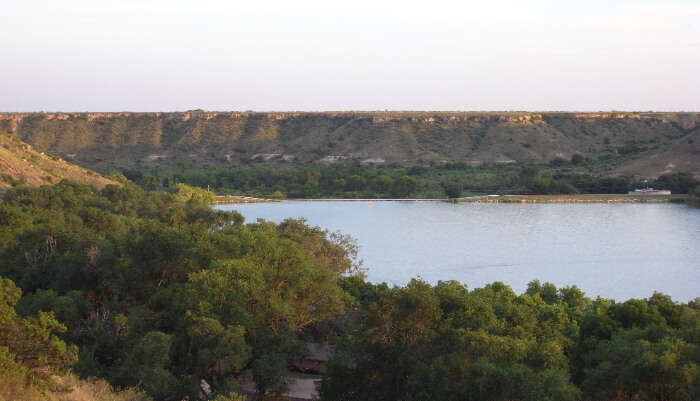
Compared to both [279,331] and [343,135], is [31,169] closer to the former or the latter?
[279,331]

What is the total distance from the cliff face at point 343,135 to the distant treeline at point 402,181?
11.7 m

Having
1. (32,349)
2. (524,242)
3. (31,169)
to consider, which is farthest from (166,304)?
(524,242)

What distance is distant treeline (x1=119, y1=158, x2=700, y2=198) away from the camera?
94250 millimetres

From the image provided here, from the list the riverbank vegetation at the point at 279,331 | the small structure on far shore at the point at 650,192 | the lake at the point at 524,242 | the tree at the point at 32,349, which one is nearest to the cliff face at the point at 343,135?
the small structure on far shore at the point at 650,192

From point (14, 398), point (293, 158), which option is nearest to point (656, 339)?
point (14, 398)

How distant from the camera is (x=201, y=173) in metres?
107

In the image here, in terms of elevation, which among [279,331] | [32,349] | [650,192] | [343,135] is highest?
[343,135]

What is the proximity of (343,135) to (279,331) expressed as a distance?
11525 centimetres

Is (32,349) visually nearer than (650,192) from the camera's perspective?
Yes

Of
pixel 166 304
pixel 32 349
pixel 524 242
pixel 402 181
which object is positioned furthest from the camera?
pixel 402 181

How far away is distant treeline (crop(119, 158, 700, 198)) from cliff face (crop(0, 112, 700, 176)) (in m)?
11.7

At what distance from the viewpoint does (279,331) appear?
69.4 ft

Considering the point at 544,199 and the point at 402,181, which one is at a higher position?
the point at 402,181

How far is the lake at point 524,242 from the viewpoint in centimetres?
4716
